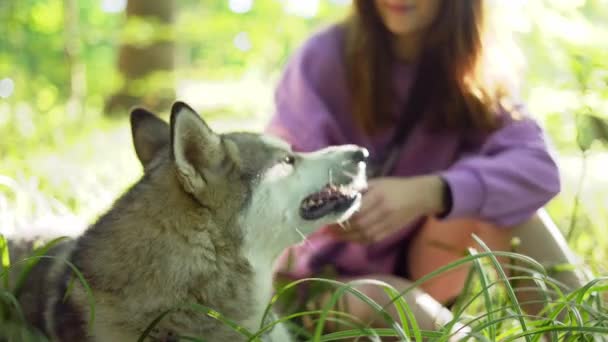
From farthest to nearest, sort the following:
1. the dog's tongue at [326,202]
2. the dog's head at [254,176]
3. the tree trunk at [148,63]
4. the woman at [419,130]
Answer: the tree trunk at [148,63], the woman at [419,130], the dog's tongue at [326,202], the dog's head at [254,176]

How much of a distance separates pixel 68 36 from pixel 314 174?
4003 millimetres

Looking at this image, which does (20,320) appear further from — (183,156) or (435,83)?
(435,83)

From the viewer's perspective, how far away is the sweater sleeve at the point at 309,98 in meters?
2.62

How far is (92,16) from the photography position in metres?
10.0

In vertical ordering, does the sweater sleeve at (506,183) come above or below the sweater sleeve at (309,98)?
below

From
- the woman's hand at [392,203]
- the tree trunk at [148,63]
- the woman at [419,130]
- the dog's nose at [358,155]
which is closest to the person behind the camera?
the dog's nose at [358,155]

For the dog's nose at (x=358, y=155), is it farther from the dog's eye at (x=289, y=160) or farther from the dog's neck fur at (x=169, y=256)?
the dog's neck fur at (x=169, y=256)

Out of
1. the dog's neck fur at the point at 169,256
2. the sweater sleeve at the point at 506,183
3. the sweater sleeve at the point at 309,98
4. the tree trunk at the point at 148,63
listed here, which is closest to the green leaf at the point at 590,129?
the sweater sleeve at the point at 506,183

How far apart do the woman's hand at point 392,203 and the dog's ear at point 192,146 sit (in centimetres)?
63

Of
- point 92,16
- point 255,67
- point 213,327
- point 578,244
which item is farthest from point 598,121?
point 92,16

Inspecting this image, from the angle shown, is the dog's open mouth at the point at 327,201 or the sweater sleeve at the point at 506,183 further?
the sweater sleeve at the point at 506,183

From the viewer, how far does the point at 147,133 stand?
2.02 meters

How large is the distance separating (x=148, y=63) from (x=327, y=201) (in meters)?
5.39

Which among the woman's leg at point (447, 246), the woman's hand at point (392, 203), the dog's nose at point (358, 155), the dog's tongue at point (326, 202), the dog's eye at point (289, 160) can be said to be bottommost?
the woman's leg at point (447, 246)
